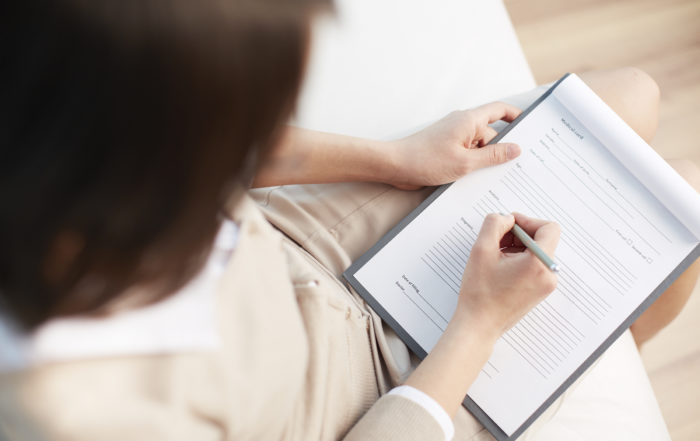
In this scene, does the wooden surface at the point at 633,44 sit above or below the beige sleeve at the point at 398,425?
above

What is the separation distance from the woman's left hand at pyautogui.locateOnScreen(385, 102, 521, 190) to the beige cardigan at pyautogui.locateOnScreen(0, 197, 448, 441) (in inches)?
6.6

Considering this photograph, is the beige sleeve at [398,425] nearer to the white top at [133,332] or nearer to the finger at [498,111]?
the white top at [133,332]

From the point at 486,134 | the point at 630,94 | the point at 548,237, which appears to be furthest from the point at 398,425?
the point at 630,94

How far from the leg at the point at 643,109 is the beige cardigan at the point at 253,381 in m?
0.37

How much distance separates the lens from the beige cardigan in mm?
348

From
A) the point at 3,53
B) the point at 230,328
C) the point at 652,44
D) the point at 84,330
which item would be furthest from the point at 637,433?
the point at 652,44

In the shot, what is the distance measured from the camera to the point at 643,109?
0.73 metres

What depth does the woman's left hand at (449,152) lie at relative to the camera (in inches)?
26.0

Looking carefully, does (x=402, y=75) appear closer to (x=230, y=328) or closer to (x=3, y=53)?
(x=230, y=328)

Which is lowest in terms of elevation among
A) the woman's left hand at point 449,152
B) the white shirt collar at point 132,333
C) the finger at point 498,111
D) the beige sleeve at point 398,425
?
Result: the beige sleeve at point 398,425

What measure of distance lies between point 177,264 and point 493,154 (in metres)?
0.45

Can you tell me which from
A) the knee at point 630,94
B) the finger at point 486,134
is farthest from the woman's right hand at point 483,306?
the knee at point 630,94

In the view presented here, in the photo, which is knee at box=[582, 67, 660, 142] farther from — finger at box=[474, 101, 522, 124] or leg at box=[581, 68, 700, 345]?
finger at box=[474, 101, 522, 124]

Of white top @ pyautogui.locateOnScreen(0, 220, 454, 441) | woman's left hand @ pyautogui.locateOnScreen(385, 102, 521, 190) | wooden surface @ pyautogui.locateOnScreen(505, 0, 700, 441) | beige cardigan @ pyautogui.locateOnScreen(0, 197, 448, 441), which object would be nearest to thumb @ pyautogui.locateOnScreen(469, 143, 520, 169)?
woman's left hand @ pyautogui.locateOnScreen(385, 102, 521, 190)
